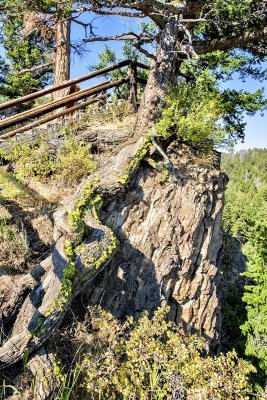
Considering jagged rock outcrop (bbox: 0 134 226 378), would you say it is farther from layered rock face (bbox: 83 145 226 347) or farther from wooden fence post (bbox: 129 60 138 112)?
wooden fence post (bbox: 129 60 138 112)

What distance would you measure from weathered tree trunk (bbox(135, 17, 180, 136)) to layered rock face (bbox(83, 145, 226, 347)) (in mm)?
802

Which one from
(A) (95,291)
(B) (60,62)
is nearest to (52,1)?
(B) (60,62)

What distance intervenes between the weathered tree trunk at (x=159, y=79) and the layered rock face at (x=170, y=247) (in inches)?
31.6

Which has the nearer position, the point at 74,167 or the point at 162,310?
the point at 162,310

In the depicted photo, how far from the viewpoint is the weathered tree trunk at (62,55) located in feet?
27.1

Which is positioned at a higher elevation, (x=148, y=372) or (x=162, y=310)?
(x=162, y=310)

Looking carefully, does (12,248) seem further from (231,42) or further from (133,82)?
(231,42)

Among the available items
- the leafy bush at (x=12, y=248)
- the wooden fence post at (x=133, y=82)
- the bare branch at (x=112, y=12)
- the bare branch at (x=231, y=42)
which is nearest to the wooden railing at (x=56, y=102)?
the wooden fence post at (x=133, y=82)

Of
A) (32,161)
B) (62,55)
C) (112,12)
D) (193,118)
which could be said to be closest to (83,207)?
(32,161)

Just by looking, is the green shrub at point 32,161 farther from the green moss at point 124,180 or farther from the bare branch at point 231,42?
the bare branch at point 231,42

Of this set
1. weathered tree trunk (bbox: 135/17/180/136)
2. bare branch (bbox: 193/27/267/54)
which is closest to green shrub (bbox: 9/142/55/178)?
weathered tree trunk (bbox: 135/17/180/136)

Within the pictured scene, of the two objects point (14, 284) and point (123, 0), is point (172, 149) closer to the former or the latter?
point (123, 0)

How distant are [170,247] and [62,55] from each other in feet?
21.4

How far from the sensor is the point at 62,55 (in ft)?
27.6
